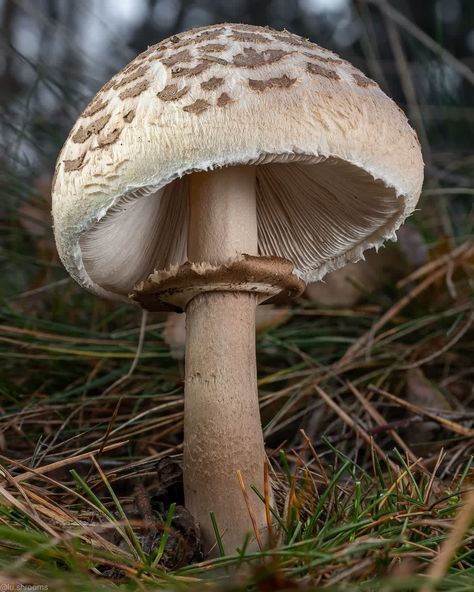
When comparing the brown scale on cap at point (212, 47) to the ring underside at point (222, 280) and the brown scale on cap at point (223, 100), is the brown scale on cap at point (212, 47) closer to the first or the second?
the brown scale on cap at point (223, 100)

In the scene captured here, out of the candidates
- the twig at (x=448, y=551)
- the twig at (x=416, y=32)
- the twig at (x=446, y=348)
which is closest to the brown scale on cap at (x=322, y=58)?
the twig at (x=448, y=551)

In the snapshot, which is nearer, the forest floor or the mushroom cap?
the forest floor

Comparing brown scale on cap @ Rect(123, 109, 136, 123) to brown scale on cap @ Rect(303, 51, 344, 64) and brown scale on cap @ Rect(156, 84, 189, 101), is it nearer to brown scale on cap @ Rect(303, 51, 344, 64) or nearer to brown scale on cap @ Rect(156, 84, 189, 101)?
brown scale on cap @ Rect(156, 84, 189, 101)

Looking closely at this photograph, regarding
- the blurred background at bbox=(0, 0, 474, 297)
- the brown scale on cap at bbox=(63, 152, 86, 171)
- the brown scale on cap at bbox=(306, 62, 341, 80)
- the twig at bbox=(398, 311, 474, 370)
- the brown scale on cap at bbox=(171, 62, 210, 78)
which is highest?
the blurred background at bbox=(0, 0, 474, 297)

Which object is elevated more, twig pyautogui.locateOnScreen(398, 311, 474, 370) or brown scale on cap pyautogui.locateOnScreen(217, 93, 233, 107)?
brown scale on cap pyautogui.locateOnScreen(217, 93, 233, 107)

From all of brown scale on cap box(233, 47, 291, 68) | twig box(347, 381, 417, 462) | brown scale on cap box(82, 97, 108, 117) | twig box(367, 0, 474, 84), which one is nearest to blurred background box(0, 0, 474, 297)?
twig box(367, 0, 474, 84)

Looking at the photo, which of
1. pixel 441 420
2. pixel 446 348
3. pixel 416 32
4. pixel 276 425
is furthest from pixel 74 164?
pixel 416 32
